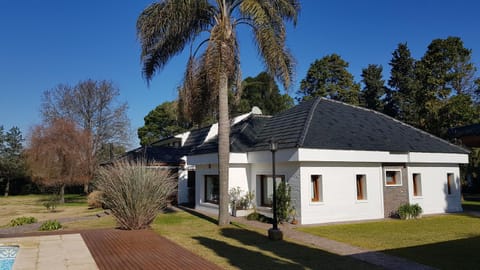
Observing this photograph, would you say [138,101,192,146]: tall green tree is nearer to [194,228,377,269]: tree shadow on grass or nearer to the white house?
the white house

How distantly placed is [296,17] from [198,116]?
625cm

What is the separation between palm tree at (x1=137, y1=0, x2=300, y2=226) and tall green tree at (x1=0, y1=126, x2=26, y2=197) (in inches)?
1339

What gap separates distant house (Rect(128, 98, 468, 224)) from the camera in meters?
15.6

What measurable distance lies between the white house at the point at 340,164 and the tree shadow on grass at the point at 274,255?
440cm

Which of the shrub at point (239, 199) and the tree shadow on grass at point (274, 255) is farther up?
the shrub at point (239, 199)

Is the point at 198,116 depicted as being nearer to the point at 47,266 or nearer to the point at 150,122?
the point at 47,266

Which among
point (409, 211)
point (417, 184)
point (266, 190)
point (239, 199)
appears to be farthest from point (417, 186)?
point (239, 199)

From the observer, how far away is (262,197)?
18266mm

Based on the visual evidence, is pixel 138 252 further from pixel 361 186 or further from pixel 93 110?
pixel 93 110

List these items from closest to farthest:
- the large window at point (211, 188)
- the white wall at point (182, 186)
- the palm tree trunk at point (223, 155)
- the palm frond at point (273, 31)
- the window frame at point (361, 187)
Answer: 1. the palm frond at point (273, 31)
2. the palm tree trunk at point (223, 155)
3. the window frame at point (361, 187)
4. the large window at point (211, 188)
5. the white wall at point (182, 186)

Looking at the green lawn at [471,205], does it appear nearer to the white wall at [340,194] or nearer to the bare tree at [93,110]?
the white wall at [340,194]

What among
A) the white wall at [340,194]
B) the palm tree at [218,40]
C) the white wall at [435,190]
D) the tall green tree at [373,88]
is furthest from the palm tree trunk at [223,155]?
the tall green tree at [373,88]

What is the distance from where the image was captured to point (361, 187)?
16906 mm

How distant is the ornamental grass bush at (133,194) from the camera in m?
13.3
